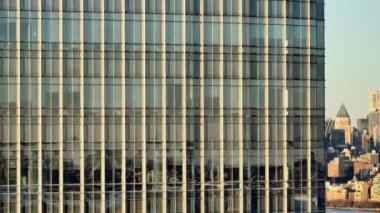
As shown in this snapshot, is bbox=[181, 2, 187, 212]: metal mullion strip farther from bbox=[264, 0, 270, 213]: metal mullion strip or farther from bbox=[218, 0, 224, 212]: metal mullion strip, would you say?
bbox=[264, 0, 270, 213]: metal mullion strip

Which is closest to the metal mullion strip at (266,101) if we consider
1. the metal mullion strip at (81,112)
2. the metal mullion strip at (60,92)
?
the metal mullion strip at (81,112)

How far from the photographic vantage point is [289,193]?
210 ft

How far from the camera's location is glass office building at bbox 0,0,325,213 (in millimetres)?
60969

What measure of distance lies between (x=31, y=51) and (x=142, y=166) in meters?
11.2

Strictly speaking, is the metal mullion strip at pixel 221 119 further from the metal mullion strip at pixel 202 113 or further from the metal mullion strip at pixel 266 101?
the metal mullion strip at pixel 266 101

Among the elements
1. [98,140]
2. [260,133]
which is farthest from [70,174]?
[260,133]

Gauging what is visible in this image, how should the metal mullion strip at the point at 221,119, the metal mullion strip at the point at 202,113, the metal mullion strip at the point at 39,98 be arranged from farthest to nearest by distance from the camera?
1. the metal mullion strip at the point at 221,119
2. the metal mullion strip at the point at 202,113
3. the metal mullion strip at the point at 39,98

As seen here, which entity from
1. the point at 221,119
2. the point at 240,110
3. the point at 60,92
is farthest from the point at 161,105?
the point at 60,92

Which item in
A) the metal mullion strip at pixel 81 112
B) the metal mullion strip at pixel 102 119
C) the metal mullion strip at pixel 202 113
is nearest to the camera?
the metal mullion strip at pixel 81 112

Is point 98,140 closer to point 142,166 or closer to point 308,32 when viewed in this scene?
point 142,166

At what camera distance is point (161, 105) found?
204 ft

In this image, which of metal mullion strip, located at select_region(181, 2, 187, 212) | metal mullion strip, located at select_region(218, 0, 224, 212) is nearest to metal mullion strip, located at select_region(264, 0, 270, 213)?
metal mullion strip, located at select_region(218, 0, 224, 212)

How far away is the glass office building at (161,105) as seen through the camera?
6097cm

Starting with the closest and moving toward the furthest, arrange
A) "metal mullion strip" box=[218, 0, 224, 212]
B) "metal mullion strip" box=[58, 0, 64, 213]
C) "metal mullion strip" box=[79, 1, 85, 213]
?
1. "metal mullion strip" box=[58, 0, 64, 213]
2. "metal mullion strip" box=[79, 1, 85, 213]
3. "metal mullion strip" box=[218, 0, 224, 212]
